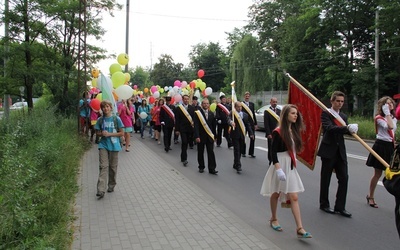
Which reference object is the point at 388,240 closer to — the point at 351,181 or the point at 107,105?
Result: the point at 351,181

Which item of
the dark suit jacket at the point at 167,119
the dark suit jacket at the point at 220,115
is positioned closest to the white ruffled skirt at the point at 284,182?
the dark suit jacket at the point at 220,115

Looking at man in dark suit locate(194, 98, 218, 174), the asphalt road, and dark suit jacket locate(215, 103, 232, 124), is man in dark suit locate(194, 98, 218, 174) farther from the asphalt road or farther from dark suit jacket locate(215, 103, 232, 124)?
dark suit jacket locate(215, 103, 232, 124)

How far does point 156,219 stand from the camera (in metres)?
5.32

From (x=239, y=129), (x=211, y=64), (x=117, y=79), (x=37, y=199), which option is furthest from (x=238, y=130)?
(x=211, y=64)

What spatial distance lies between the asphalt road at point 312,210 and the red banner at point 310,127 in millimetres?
866

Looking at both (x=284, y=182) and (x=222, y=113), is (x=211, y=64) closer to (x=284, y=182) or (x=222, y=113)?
(x=222, y=113)

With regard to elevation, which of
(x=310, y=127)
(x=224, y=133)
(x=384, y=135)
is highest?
(x=310, y=127)

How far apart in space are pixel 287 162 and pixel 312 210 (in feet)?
5.46

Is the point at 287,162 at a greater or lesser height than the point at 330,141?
lesser

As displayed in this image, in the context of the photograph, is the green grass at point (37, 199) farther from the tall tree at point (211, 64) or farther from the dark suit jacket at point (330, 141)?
the tall tree at point (211, 64)

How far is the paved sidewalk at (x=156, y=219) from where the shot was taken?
14.5 feet

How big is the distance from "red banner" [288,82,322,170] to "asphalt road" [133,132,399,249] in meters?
0.87

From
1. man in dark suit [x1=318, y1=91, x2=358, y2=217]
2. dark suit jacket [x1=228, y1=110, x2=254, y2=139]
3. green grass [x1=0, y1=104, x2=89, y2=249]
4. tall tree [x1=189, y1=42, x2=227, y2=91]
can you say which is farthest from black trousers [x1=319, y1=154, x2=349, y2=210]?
tall tree [x1=189, y1=42, x2=227, y2=91]

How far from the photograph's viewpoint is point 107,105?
647cm
